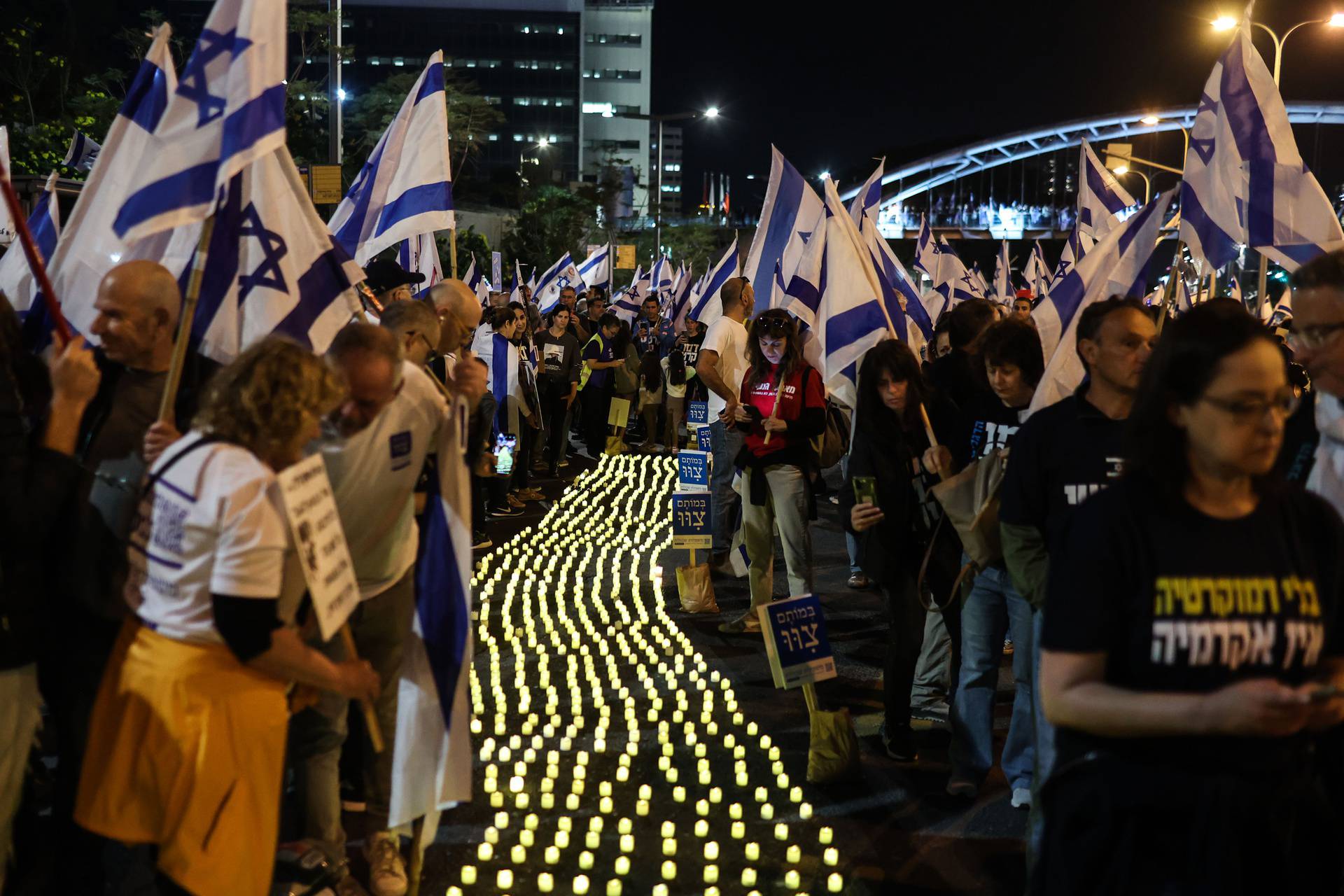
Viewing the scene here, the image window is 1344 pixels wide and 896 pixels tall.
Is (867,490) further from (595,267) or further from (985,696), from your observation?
(595,267)

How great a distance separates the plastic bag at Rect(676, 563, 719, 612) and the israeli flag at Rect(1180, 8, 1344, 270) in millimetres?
3932

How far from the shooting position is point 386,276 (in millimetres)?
9055

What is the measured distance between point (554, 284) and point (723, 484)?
11769 millimetres

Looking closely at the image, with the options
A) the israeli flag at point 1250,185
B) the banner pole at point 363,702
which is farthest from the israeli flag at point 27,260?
the israeli flag at point 1250,185

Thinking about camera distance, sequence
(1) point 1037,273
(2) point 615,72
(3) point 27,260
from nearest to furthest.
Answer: (3) point 27,260 < (1) point 1037,273 < (2) point 615,72

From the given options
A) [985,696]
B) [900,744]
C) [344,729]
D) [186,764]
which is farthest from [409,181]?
[186,764]

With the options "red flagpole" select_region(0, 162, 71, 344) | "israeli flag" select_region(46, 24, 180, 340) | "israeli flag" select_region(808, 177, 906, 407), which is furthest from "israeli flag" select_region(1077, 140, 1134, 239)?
"red flagpole" select_region(0, 162, 71, 344)

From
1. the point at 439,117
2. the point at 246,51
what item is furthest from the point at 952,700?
the point at 439,117

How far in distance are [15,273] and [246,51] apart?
243 centimetres

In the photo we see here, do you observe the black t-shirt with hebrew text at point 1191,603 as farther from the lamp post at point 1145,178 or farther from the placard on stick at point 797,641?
the lamp post at point 1145,178

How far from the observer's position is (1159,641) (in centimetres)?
252

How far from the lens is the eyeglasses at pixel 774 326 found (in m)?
7.72

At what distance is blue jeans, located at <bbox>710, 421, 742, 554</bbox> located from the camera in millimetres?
9969

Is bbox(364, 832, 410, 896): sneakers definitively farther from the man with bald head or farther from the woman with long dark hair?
the woman with long dark hair
